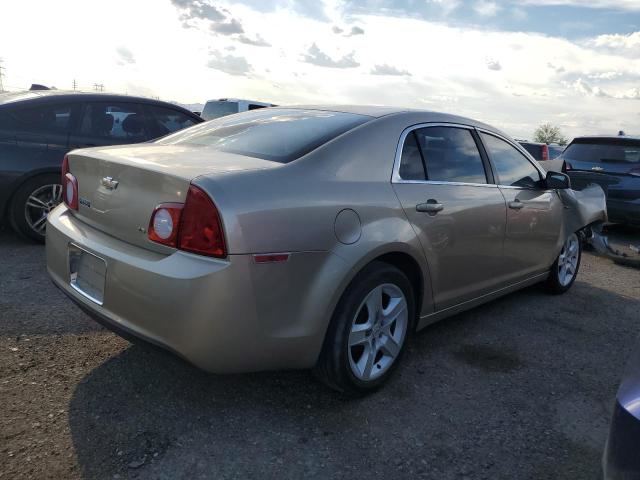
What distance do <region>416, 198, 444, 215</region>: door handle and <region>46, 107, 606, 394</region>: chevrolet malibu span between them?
0.4 inches

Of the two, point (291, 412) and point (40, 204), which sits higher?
point (40, 204)

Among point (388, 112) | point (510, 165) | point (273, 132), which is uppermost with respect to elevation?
point (388, 112)

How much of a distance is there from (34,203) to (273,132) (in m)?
3.39

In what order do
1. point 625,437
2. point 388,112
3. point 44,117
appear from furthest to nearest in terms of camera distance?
point 44,117, point 388,112, point 625,437

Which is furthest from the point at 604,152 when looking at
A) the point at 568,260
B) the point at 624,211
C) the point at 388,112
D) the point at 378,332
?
the point at 378,332

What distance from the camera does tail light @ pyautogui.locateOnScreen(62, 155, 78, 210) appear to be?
120 inches

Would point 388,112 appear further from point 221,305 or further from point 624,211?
point 624,211

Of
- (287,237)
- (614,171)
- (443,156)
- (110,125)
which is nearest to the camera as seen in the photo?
(287,237)

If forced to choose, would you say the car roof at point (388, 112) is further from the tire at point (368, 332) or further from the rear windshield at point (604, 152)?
the rear windshield at point (604, 152)

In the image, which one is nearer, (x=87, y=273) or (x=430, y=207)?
(x=87, y=273)

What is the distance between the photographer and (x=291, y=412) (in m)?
2.86

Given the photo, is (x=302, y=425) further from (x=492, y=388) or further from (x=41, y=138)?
(x=41, y=138)

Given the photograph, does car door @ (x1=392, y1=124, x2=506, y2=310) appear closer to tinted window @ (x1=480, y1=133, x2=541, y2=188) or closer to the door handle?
the door handle

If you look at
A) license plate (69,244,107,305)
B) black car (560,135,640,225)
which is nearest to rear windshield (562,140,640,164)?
black car (560,135,640,225)
